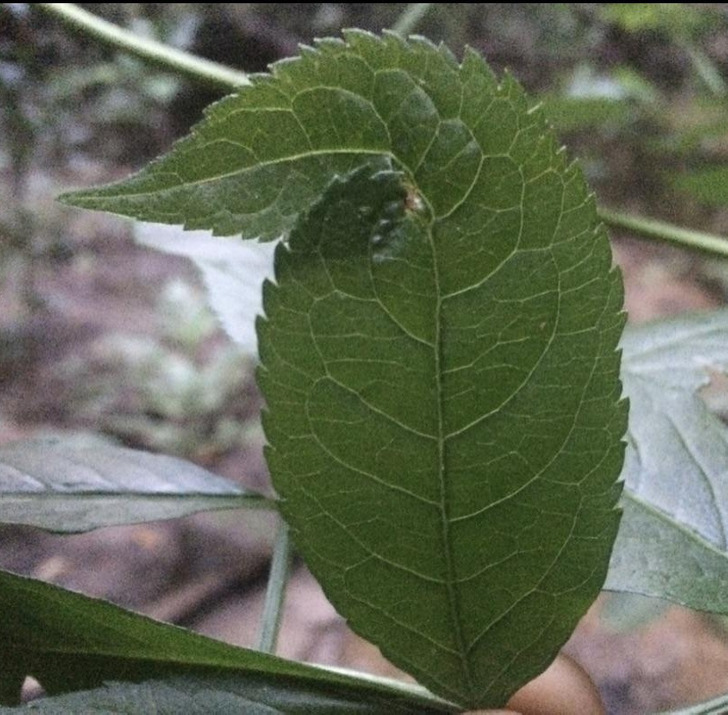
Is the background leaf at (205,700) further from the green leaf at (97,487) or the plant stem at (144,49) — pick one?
the plant stem at (144,49)

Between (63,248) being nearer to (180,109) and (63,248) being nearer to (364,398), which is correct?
(180,109)

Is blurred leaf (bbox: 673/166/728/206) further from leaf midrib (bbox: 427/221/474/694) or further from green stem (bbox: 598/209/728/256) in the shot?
leaf midrib (bbox: 427/221/474/694)

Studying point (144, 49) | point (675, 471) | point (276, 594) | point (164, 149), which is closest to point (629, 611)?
Answer: point (675, 471)

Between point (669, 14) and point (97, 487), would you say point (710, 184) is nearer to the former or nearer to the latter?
point (669, 14)

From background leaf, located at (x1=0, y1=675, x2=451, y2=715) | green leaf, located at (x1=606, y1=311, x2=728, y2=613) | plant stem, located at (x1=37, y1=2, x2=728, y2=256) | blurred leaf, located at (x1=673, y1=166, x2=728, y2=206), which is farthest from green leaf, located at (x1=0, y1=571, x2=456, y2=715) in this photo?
blurred leaf, located at (x1=673, y1=166, x2=728, y2=206)

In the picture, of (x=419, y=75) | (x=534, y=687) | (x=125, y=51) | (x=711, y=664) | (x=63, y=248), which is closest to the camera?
(x=419, y=75)

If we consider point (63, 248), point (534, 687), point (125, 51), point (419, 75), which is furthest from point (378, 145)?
point (63, 248)
